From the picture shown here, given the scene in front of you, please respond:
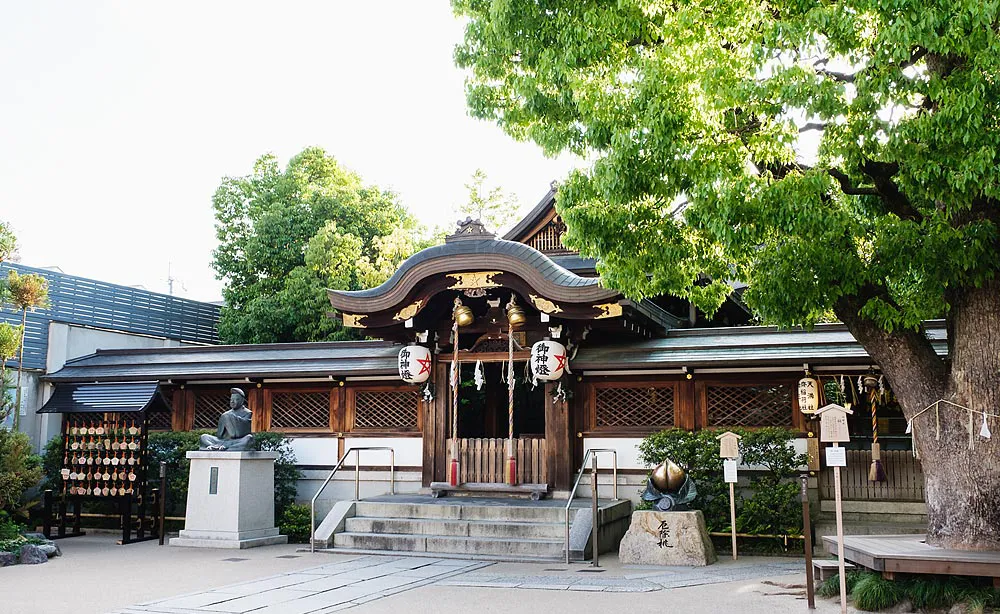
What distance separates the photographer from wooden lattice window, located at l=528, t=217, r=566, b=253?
1956 centimetres

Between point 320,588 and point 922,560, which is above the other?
point 922,560

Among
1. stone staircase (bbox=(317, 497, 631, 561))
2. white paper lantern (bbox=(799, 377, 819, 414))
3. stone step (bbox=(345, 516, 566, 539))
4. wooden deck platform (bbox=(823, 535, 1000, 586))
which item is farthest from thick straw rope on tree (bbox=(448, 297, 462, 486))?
wooden deck platform (bbox=(823, 535, 1000, 586))

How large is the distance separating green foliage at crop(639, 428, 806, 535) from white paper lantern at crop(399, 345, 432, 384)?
3.88 metres

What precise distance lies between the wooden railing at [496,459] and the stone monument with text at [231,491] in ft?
10.0

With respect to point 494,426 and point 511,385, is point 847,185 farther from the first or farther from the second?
point 494,426

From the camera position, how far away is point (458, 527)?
12727 millimetres

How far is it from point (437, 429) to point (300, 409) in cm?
295

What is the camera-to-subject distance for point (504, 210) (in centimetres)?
3909

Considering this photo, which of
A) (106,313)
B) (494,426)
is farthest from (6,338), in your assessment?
(494,426)

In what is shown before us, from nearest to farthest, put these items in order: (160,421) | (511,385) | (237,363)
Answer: (511,385) → (237,363) → (160,421)

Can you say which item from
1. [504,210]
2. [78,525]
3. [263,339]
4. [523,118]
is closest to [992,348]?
[523,118]

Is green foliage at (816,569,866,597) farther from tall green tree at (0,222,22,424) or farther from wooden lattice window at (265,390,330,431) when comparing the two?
tall green tree at (0,222,22,424)

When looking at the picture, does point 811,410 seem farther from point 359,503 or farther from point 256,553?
point 256,553

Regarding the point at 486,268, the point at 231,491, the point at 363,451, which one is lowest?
the point at 231,491
